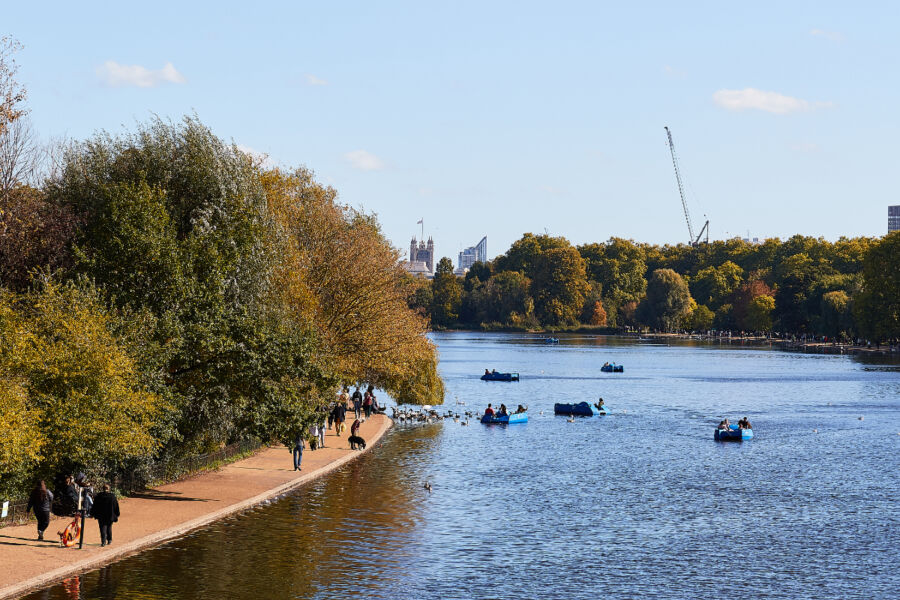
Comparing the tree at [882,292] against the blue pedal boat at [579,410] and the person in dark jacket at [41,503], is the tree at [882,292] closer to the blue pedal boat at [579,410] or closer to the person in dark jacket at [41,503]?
the blue pedal boat at [579,410]

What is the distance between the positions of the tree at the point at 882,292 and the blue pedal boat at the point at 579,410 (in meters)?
113

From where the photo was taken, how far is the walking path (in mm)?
31328

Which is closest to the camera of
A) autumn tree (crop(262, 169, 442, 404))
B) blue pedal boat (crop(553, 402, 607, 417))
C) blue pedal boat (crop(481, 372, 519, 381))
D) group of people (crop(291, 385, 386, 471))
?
group of people (crop(291, 385, 386, 471))

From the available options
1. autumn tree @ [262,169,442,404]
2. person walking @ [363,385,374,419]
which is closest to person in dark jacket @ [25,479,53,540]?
autumn tree @ [262,169,442,404]

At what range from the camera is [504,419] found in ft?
276

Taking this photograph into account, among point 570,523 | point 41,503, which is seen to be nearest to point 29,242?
point 41,503

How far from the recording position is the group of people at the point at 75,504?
33844mm

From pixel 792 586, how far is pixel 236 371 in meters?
22.8

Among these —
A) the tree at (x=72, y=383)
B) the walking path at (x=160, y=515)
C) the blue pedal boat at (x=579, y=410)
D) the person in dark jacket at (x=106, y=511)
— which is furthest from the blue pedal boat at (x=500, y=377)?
the person in dark jacket at (x=106, y=511)

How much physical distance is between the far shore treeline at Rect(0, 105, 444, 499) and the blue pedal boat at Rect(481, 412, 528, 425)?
87.5ft

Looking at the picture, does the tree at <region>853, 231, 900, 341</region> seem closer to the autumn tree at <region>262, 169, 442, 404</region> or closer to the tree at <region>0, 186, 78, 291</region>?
the autumn tree at <region>262, 169, 442, 404</region>

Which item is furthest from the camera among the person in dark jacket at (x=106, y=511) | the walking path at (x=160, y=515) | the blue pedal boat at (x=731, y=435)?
the blue pedal boat at (x=731, y=435)

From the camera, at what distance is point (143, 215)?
45000 mm

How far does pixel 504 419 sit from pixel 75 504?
164 feet
